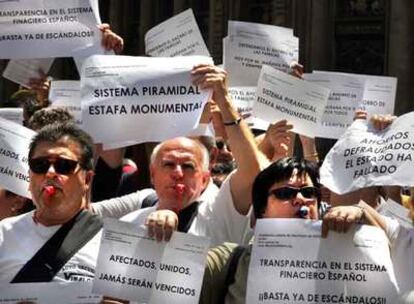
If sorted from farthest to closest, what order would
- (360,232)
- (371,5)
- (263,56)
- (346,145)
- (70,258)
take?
(371,5)
(263,56)
(346,145)
(70,258)
(360,232)

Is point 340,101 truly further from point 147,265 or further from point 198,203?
point 147,265

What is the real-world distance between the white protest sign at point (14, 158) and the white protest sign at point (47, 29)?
63 cm

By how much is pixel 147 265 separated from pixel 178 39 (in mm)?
3009

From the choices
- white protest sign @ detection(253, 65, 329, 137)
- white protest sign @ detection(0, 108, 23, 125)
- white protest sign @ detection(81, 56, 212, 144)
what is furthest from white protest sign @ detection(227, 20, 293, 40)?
white protest sign @ detection(81, 56, 212, 144)

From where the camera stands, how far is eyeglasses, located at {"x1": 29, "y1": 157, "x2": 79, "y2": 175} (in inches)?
143

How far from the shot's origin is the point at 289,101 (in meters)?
5.34

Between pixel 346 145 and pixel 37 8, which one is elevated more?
pixel 37 8

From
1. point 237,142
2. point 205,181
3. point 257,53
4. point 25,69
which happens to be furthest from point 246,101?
point 237,142

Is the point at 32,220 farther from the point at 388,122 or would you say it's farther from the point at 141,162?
the point at 141,162

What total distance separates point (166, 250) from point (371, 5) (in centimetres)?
1499

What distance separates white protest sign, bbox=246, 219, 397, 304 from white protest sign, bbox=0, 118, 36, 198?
1.68 meters

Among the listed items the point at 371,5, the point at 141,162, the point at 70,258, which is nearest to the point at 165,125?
the point at 70,258

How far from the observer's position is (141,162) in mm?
8367

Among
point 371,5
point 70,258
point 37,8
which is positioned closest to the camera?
point 70,258
